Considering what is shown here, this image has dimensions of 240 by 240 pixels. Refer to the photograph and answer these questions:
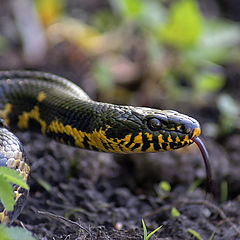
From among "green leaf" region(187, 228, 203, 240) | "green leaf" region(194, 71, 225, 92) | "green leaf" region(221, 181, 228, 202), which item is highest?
"green leaf" region(187, 228, 203, 240)

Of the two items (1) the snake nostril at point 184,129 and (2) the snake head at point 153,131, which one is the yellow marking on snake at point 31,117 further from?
(1) the snake nostril at point 184,129

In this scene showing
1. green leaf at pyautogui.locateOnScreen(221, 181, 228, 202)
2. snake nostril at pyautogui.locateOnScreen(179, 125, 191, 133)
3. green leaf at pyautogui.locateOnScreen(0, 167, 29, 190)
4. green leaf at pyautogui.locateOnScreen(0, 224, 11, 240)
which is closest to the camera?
green leaf at pyautogui.locateOnScreen(0, 224, 11, 240)

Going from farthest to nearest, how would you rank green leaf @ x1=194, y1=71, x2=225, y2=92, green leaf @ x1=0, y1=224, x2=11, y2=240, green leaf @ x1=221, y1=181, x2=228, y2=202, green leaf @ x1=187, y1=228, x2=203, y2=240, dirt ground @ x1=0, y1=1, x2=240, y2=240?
1. green leaf @ x1=194, y1=71, x2=225, y2=92
2. green leaf @ x1=221, y1=181, x2=228, y2=202
3. dirt ground @ x1=0, y1=1, x2=240, y2=240
4. green leaf @ x1=187, y1=228, x2=203, y2=240
5. green leaf @ x1=0, y1=224, x2=11, y2=240

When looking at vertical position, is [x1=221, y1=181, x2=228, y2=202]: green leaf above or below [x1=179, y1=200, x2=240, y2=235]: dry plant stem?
below

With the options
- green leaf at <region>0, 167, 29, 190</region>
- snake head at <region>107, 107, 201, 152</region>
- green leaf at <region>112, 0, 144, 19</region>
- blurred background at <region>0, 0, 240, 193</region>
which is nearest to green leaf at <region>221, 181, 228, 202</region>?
blurred background at <region>0, 0, 240, 193</region>

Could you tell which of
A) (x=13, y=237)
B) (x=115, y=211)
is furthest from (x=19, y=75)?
(x=13, y=237)

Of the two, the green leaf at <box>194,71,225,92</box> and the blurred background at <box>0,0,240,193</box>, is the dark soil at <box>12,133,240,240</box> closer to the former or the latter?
the blurred background at <box>0,0,240,193</box>
